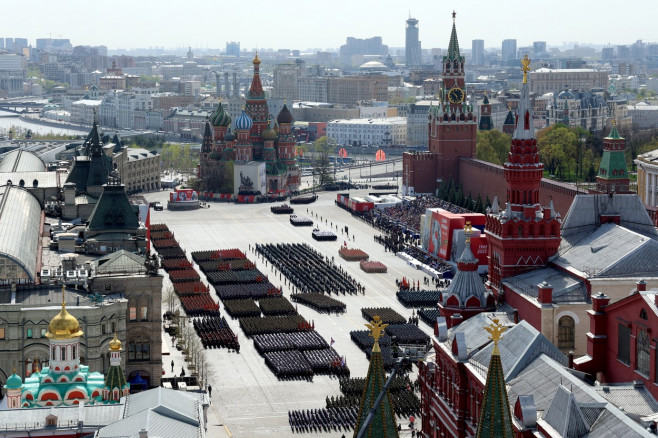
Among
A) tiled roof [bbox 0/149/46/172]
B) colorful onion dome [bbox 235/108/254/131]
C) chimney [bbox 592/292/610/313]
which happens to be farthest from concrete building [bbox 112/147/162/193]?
chimney [bbox 592/292/610/313]

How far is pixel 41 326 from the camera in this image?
62625mm

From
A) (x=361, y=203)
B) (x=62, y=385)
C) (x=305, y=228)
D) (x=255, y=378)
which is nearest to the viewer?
(x=62, y=385)

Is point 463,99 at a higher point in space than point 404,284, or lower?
higher

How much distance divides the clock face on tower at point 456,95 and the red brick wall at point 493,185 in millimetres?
6682

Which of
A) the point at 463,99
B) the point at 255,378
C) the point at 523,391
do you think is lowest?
the point at 255,378

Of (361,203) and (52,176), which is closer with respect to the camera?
(52,176)

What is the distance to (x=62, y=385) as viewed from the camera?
53.2 meters

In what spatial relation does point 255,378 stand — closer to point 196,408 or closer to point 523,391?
point 196,408

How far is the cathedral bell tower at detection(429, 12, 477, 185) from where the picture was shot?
138750mm

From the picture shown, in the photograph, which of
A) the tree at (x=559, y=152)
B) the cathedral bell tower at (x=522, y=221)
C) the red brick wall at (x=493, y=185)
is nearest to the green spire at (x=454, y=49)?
the red brick wall at (x=493, y=185)

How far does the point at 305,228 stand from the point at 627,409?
3378 inches

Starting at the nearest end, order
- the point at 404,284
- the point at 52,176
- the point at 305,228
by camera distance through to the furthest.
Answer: the point at 404,284, the point at 52,176, the point at 305,228

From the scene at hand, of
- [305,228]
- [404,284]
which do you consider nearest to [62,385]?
[404,284]

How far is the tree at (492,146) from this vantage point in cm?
15038
